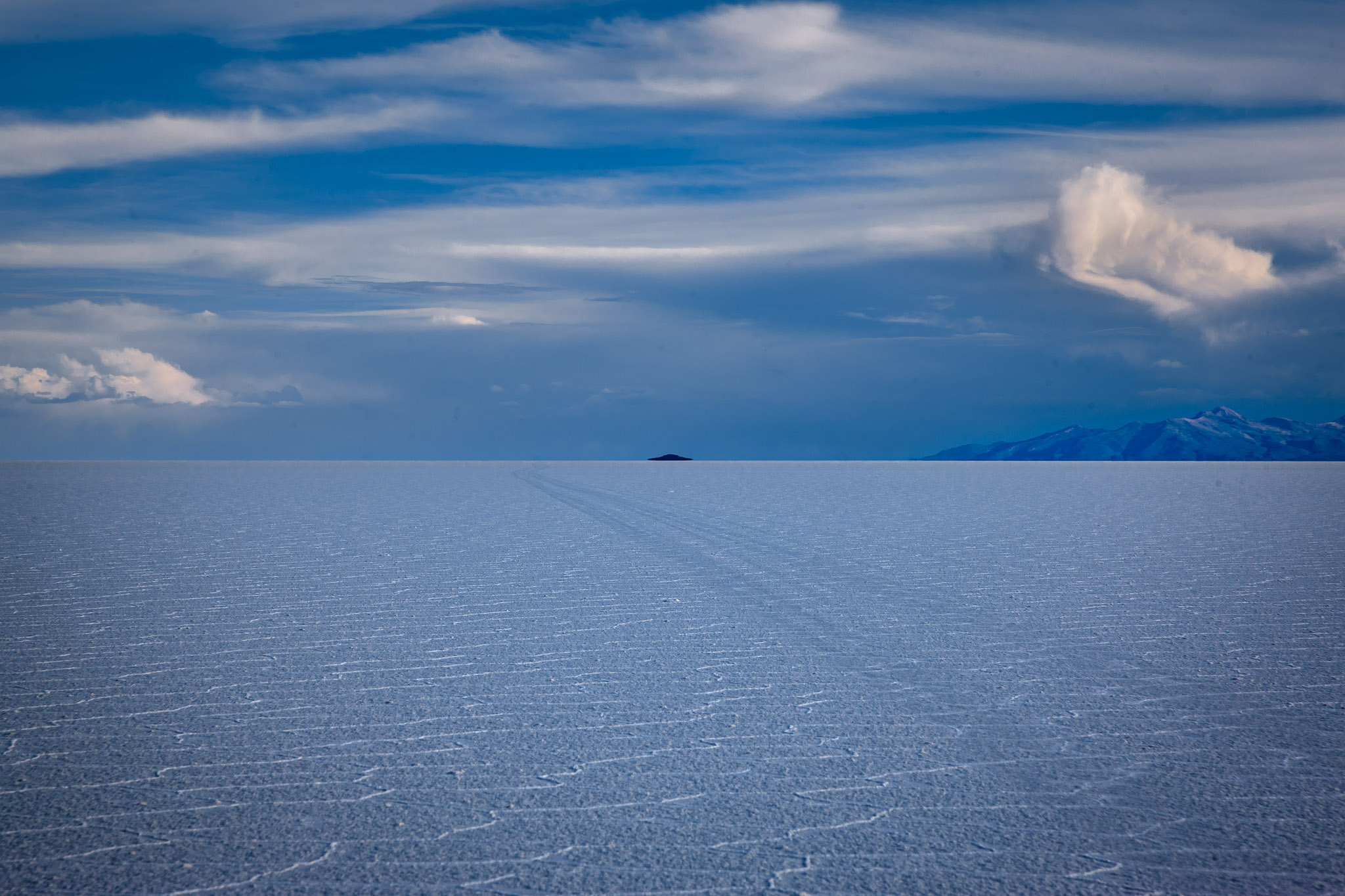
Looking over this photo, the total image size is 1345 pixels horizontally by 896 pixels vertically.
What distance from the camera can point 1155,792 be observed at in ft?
13.1

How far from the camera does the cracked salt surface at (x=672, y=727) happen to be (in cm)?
333

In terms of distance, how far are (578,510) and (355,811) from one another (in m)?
19.7

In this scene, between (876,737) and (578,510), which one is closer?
(876,737)

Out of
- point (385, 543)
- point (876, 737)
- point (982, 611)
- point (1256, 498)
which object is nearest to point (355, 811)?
point (876, 737)

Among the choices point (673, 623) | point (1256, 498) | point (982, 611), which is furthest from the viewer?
point (1256, 498)

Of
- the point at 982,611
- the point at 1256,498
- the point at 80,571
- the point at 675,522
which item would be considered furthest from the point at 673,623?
the point at 1256,498

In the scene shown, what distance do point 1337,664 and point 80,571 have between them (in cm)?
1211

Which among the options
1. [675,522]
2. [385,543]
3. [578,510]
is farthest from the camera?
[578,510]

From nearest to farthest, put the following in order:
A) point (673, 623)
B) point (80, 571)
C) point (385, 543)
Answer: point (673, 623)
point (80, 571)
point (385, 543)

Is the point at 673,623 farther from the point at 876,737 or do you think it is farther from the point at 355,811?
the point at 355,811

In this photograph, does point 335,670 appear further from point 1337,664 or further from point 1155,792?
point 1337,664

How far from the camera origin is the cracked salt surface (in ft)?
10.9

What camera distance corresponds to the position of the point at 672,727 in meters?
4.95

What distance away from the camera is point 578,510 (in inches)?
923
